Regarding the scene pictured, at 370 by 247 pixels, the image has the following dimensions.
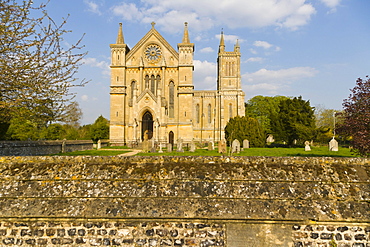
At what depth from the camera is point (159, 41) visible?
34.0 meters

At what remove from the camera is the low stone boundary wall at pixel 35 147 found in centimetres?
1407

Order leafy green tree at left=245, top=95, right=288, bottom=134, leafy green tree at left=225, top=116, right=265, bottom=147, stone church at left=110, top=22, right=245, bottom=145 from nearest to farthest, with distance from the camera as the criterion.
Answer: leafy green tree at left=225, top=116, right=265, bottom=147 < stone church at left=110, top=22, right=245, bottom=145 < leafy green tree at left=245, top=95, right=288, bottom=134

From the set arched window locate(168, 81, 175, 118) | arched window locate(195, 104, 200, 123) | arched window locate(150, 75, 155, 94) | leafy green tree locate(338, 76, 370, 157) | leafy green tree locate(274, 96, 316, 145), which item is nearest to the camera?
leafy green tree locate(338, 76, 370, 157)

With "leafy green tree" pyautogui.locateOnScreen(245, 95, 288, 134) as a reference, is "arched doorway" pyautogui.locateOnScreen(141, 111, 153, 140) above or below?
below

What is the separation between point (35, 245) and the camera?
11.0 ft

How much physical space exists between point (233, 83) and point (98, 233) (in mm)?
51073

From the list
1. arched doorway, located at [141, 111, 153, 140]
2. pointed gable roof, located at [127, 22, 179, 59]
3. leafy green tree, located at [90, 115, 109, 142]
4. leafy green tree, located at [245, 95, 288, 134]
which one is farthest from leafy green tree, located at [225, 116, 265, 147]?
leafy green tree, located at [245, 95, 288, 134]

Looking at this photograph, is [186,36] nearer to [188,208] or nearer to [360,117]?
[360,117]

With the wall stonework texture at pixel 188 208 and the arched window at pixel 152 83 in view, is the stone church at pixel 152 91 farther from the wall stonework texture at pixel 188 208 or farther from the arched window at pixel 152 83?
the wall stonework texture at pixel 188 208

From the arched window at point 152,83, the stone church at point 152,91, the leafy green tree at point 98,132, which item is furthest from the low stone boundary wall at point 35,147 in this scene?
the leafy green tree at point 98,132

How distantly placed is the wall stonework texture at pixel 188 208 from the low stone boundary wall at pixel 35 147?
41.6ft

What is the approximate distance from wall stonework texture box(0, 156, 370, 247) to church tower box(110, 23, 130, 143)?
97.8ft

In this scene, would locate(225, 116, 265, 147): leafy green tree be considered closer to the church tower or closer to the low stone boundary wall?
the church tower

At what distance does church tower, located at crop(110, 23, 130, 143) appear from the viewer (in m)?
32.8
